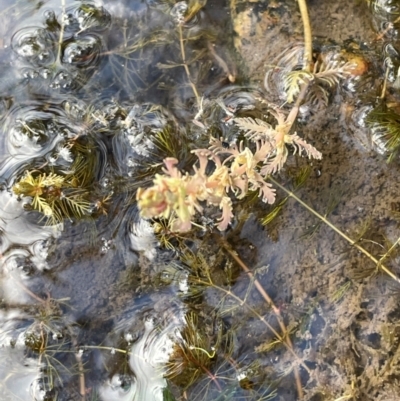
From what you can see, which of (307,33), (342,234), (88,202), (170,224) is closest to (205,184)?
(170,224)

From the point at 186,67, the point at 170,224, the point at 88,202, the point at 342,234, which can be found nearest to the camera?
the point at 170,224

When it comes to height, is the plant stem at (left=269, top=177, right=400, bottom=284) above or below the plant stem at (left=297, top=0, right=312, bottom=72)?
below

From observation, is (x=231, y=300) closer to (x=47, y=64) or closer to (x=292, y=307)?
(x=292, y=307)

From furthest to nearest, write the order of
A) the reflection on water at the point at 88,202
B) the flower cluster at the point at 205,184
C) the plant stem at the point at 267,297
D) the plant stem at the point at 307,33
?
the plant stem at the point at 307,33, the plant stem at the point at 267,297, the reflection on water at the point at 88,202, the flower cluster at the point at 205,184

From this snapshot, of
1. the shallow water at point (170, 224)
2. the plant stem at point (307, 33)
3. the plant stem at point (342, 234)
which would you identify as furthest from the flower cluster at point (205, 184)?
the plant stem at point (307, 33)

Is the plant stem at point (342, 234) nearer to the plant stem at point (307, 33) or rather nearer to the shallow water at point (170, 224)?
the shallow water at point (170, 224)

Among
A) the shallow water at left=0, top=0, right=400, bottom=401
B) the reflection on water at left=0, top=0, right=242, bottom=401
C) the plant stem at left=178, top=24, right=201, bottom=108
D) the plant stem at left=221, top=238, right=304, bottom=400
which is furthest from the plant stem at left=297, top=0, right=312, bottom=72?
the plant stem at left=221, top=238, right=304, bottom=400

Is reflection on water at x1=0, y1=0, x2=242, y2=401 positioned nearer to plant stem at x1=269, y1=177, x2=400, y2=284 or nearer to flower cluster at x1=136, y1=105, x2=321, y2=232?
flower cluster at x1=136, y1=105, x2=321, y2=232

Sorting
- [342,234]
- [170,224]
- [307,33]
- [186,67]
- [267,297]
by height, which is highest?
[307,33]

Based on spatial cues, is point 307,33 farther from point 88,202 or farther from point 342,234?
point 88,202
